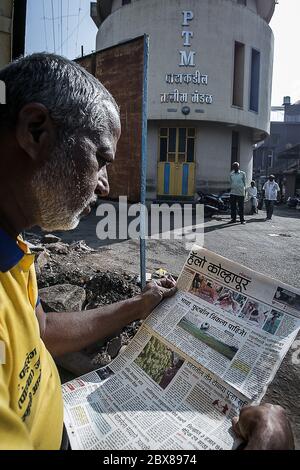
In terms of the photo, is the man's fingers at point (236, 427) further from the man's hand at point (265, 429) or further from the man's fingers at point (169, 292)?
the man's fingers at point (169, 292)

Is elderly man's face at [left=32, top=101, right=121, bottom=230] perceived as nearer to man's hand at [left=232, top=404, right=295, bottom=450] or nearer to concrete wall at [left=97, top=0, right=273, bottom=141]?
man's hand at [left=232, top=404, right=295, bottom=450]

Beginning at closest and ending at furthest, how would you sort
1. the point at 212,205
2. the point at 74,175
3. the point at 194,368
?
the point at 74,175 < the point at 194,368 < the point at 212,205

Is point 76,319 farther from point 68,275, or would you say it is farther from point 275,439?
point 68,275

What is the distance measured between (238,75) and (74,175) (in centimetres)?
1682

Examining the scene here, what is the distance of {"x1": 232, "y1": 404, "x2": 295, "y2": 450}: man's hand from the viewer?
0.94 m

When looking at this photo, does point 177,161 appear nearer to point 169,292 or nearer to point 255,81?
point 255,81

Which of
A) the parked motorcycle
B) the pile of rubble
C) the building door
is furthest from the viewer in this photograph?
the building door

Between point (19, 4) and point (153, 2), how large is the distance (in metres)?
13.6

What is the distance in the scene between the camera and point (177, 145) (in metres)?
15.5

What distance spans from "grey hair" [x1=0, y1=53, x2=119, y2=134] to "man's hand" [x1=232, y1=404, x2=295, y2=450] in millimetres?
924

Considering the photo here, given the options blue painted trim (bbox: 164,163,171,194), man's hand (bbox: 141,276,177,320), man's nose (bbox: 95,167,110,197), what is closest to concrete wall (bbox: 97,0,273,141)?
blue painted trim (bbox: 164,163,171,194)

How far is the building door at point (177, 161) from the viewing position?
50.6 ft
